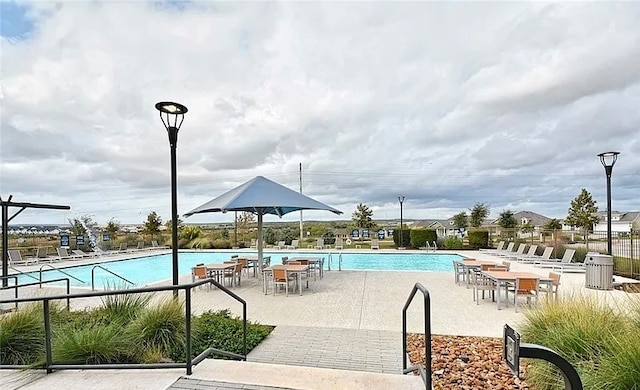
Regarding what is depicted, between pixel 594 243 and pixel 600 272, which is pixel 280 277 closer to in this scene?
pixel 600 272

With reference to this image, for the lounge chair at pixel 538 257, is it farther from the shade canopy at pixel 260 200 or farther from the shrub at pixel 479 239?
the shade canopy at pixel 260 200

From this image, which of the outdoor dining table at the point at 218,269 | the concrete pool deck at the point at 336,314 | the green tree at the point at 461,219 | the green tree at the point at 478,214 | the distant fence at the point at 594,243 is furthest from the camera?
the green tree at the point at 461,219

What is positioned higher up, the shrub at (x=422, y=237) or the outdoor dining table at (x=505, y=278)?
the outdoor dining table at (x=505, y=278)

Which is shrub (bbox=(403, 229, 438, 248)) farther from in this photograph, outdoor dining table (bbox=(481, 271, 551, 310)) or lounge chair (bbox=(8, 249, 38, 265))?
lounge chair (bbox=(8, 249, 38, 265))

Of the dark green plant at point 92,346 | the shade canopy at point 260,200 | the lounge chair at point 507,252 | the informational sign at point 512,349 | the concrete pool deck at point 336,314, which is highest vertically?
the shade canopy at point 260,200

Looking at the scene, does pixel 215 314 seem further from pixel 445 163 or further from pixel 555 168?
pixel 555 168

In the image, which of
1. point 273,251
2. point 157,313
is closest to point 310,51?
point 157,313

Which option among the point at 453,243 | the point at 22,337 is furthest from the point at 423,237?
the point at 22,337

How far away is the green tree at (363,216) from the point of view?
115ft

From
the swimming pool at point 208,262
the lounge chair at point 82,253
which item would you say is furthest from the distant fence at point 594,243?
the lounge chair at point 82,253

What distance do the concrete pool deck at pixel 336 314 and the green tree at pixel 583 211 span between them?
3373cm

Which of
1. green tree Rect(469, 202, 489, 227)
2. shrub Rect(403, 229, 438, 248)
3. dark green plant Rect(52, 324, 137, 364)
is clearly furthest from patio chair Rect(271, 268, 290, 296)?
green tree Rect(469, 202, 489, 227)

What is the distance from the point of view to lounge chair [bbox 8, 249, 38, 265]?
17116mm

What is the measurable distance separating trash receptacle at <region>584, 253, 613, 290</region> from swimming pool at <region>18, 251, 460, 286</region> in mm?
5999
